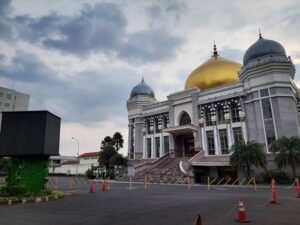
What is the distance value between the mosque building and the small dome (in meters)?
3.52

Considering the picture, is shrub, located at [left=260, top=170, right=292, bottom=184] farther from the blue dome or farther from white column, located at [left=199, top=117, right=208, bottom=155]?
the blue dome

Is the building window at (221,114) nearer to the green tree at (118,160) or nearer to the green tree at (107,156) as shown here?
the green tree at (118,160)

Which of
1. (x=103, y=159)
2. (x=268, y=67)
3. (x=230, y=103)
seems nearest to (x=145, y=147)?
(x=103, y=159)

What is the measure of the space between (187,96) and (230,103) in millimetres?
7813

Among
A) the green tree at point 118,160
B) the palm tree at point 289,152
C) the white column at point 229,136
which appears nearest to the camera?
the palm tree at point 289,152

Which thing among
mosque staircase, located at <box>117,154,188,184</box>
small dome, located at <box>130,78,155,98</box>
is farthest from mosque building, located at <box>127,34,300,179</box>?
small dome, located at <box>130,78,155,98</box>

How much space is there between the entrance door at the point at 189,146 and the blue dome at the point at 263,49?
15662mm

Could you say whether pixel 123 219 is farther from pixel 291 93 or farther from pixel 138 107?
pixel 138 107

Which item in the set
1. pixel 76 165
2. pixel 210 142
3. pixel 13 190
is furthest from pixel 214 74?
pixel 76 165

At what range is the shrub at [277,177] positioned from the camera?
25406mm

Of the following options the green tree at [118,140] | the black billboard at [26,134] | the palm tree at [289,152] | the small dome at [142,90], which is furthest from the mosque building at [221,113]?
the black billboard at [26,134]

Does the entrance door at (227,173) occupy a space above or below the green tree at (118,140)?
below

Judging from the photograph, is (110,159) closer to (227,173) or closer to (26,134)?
(227,173)

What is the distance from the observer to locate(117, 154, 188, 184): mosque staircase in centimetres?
2969
